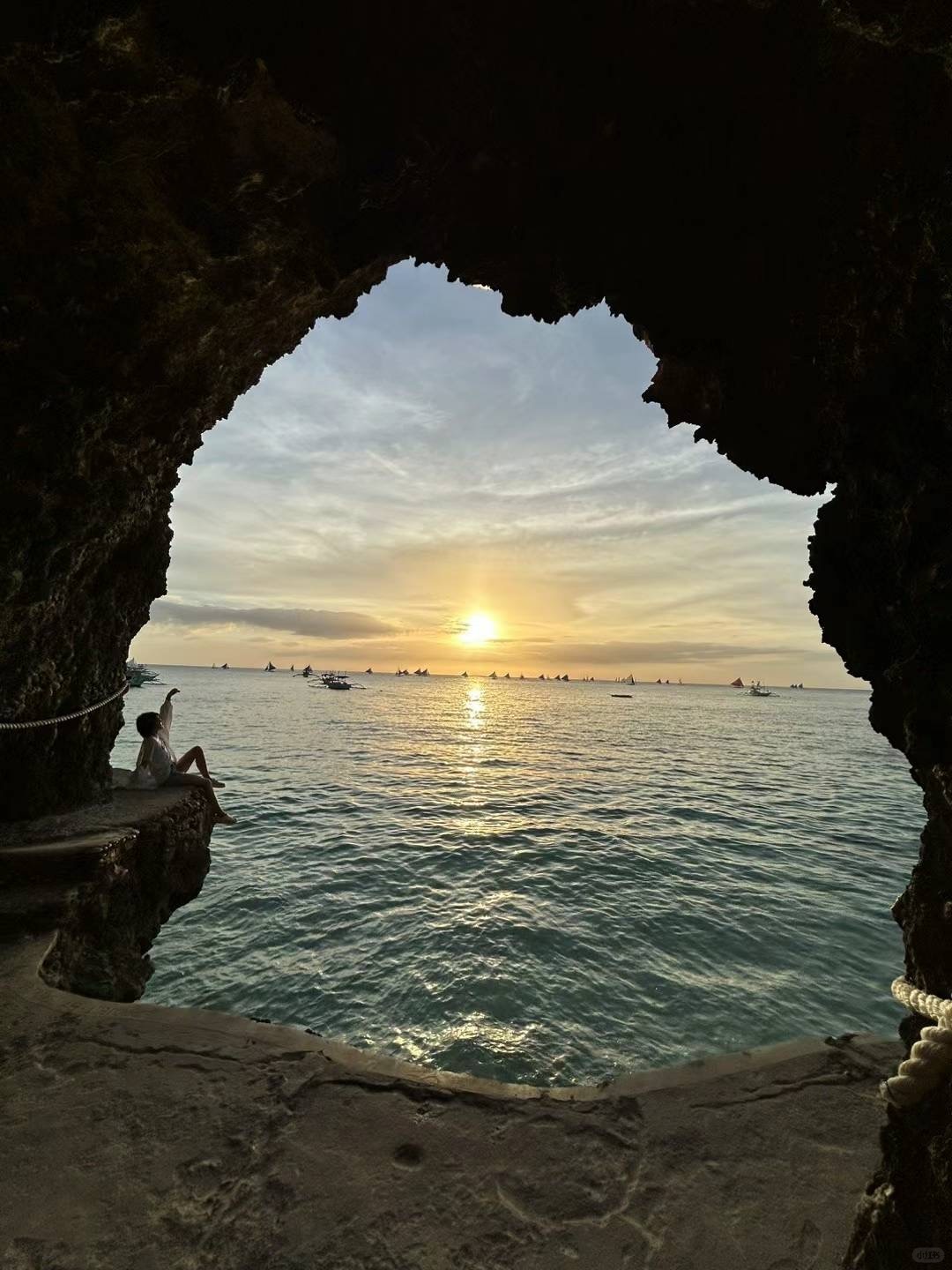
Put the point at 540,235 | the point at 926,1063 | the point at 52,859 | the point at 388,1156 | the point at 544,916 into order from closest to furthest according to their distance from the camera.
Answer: the point at 926,1063, the point at 388,1156, the point at 52,859, the point at 540,235, the point at 544,916

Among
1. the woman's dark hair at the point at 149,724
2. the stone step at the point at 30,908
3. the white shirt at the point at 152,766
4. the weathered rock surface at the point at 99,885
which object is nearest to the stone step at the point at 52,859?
the weathered rock surface at the point at 99,885

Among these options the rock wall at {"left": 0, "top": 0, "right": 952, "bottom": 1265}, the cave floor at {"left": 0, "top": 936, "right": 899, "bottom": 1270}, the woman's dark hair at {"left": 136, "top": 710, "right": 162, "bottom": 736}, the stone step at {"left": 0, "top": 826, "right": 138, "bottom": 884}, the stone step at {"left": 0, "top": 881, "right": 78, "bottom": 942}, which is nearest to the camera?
the cave floor at {"left": 0, "top": 936, "right": 899, "bottom": 1270}

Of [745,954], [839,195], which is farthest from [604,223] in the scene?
[745,954]

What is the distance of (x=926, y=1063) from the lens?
6.85ft

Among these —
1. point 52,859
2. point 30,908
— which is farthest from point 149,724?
point 30,908

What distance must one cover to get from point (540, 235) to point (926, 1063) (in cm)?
754

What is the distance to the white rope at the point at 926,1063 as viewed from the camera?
205 centimetres

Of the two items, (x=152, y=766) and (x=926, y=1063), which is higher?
(x=926, y=1063)

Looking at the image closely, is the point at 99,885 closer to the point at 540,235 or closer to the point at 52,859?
the point at 52,859

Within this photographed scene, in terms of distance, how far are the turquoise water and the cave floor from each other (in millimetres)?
3067

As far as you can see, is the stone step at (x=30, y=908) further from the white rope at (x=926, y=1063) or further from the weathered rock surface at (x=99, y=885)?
the white rope at (x=926, y=1063)

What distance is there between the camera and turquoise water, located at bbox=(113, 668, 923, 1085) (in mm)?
7355

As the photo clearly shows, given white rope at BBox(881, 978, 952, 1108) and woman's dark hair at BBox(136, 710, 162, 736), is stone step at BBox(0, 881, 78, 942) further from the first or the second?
white rope at BBox(881, 978, 952, 1108)

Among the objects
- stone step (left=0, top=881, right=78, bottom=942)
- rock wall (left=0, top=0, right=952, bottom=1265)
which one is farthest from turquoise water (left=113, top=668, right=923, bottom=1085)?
rock wall (left=0, top=0, right=952, bottom=1265)
